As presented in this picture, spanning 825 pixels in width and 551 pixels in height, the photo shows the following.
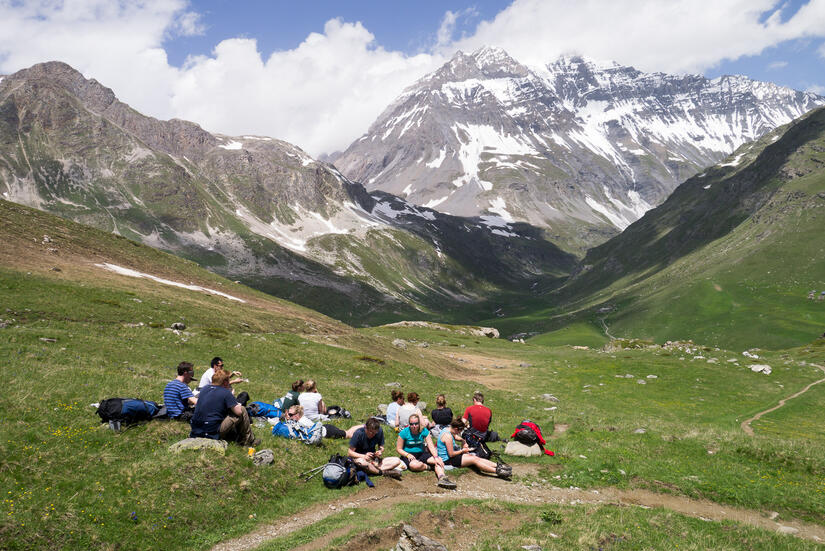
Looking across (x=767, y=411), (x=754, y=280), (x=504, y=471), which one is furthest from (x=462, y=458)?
(x=754, y=280)

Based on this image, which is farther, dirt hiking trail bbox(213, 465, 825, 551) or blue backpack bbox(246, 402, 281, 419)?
blue backpack bbox(246, 402, 281, 419)

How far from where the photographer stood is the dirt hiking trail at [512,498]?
1603 centimetres

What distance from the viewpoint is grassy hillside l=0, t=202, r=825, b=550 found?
44.4ft

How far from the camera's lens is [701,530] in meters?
15.4

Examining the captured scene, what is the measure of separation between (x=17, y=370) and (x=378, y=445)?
17431 mm

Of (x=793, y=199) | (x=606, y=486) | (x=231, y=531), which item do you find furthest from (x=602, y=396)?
(x=793, y=199)

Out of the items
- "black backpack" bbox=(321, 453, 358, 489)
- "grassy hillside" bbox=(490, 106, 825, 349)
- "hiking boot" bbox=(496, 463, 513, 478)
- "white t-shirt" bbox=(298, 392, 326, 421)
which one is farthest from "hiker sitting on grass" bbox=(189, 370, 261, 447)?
"grassy hillside" bbox=(490, 106, 825, 349)

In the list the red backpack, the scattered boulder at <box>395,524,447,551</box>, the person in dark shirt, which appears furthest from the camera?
the red backpack

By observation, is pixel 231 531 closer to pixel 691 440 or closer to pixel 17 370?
pixel 17 370

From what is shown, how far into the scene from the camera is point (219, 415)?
56.8ft

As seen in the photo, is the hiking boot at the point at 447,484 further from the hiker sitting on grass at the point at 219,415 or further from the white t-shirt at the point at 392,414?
the hiker sitting on grass at the point at 219,415

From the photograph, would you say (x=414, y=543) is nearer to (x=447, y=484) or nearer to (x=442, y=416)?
(x=447, y=484)

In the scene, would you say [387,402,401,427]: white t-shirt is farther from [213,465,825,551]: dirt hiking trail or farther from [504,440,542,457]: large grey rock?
[504,440,542,457]: large grey rock

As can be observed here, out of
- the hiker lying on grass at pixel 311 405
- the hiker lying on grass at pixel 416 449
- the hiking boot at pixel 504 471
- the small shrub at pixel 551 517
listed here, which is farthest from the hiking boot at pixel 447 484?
the hiker lying on grass at pixel 311 405
